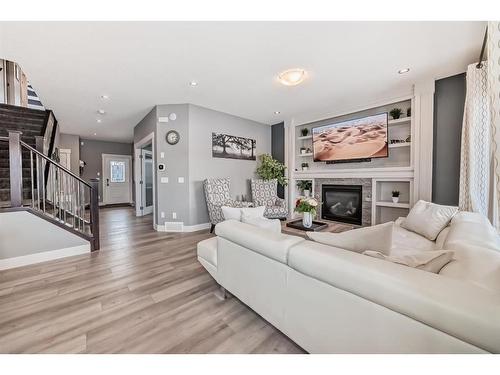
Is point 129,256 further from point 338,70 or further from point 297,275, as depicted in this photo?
point 338,70

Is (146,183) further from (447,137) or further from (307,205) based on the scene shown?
(447,137)

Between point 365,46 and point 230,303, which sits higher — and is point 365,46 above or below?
above

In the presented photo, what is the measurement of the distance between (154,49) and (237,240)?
2298 mm

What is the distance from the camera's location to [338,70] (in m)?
2.86

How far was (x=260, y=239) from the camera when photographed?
1.39 metres

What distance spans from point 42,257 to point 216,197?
262 cm

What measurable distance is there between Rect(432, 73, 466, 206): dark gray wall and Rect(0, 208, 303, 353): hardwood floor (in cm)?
344

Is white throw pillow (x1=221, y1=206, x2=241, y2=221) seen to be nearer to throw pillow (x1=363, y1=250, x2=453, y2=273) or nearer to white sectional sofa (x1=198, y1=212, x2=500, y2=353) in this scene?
white sectional sofa (x1=198, y1=212, x2=500, y2=353)

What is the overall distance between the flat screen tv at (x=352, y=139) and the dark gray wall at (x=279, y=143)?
0.92 m

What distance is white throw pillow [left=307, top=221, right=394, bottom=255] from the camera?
3.76 feet

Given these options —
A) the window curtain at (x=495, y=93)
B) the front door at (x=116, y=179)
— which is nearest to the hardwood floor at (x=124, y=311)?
the window curtain at (x=495, y=93)

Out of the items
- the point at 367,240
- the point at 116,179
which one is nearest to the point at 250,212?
the point at 367,240
